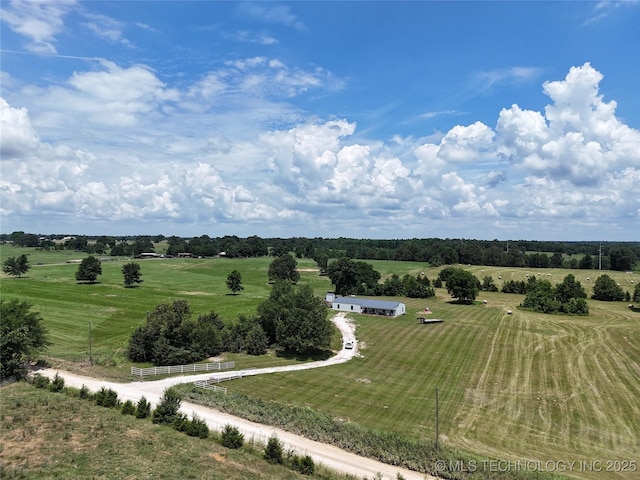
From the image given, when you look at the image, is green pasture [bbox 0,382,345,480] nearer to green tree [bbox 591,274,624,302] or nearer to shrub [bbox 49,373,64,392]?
shrub [bbox 49,373,64,392]

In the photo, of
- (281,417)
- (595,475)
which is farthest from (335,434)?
(595,475)

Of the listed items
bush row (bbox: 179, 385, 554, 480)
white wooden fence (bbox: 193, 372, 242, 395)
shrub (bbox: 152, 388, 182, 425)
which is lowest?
white wooden fence (bbox: 193, 372, 242, 395)

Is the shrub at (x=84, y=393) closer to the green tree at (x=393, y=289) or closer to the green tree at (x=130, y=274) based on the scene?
the green tree at (x=130, y=274)

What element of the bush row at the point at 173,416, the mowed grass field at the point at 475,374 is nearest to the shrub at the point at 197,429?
the bush row at the point at 173,416

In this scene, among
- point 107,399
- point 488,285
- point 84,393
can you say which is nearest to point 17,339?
point 84,393

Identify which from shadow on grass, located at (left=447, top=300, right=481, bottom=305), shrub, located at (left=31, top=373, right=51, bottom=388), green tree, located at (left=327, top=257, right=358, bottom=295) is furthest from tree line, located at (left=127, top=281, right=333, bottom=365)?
shadow on grass, located at (left=447, top=300, right=481, bottom=305)

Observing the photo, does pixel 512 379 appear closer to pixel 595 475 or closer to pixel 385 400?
pixel 385 400

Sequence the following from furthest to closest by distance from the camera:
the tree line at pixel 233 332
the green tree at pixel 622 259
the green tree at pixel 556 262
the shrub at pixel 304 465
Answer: the green tree at pixel 556 262 < the green tree at pixel 622 259 < the tree line at pixel 233 332 < the shrub at pixel 304 465
